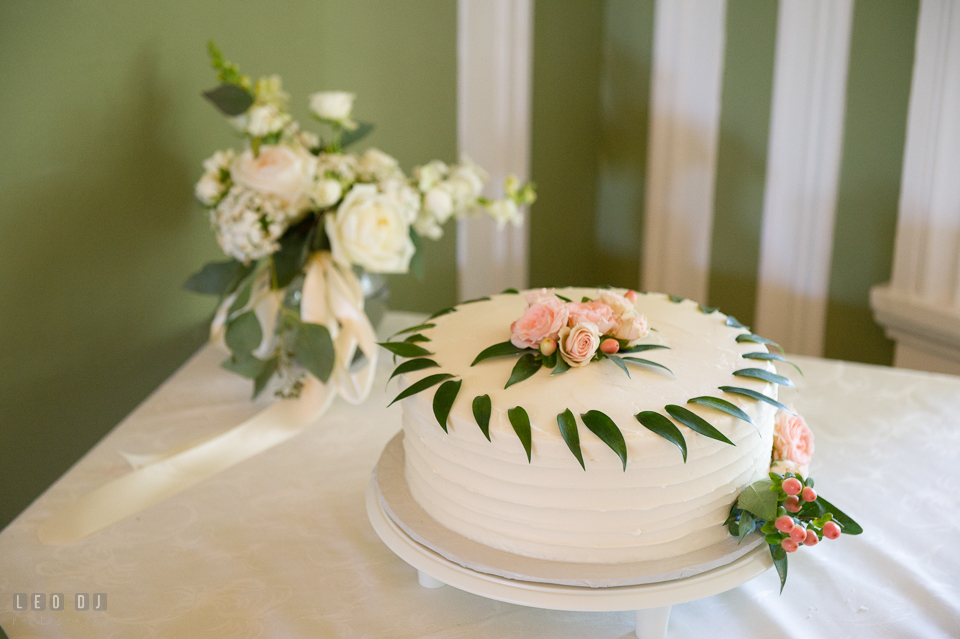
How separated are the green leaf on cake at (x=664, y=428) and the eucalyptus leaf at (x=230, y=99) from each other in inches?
30.8

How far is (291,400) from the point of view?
1.24 meters

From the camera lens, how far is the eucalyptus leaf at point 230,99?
1.16 m

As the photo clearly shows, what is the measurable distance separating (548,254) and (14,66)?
154 centimetres

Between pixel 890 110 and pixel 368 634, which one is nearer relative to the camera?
pixel 368 634

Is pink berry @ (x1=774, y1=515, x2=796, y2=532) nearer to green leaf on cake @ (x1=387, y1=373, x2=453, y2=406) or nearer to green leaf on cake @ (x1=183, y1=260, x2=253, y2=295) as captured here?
green leaf on cake @ (x1=387, y1=373, x2=453, y2=406)

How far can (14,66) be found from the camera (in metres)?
1.02

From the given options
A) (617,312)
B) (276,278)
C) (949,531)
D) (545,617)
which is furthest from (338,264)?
(949,531)

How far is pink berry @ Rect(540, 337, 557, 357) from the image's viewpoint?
2.71 ft

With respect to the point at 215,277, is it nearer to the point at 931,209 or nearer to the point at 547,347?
the point at 547,347

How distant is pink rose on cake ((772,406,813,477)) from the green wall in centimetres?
100

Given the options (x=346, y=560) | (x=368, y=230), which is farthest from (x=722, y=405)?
(x=368, y=230)

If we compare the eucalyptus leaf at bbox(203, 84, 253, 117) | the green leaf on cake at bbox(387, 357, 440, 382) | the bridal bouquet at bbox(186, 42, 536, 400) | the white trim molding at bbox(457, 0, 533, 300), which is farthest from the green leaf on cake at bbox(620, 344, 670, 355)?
the white trim molding at bbox(457, 0, 533, 300)

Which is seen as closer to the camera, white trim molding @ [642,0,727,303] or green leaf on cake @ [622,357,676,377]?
green leaf on cake @ [622,357,676,377]

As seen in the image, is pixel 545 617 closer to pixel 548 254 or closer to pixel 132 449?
pixel 132 449
